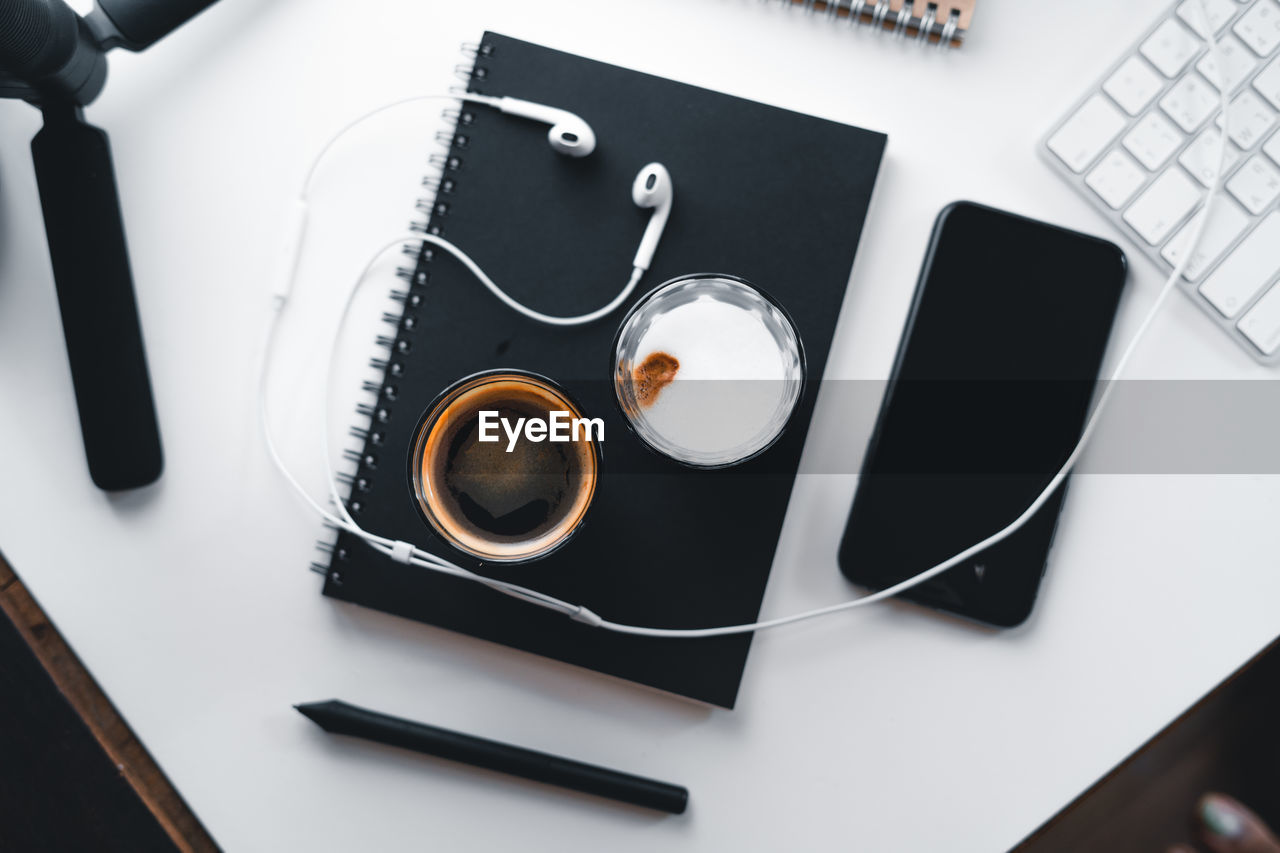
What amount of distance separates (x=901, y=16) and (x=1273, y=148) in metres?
0.30

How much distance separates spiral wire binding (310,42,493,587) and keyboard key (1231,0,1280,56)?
568 millimetres

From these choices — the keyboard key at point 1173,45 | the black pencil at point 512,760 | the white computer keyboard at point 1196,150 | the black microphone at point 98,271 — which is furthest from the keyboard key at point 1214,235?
the black microphone at point 98,271

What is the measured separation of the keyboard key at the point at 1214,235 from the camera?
619 millimetres

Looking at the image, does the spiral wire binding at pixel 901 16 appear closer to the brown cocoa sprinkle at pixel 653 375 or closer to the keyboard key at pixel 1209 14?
the keyboard key at pixel 1209 14

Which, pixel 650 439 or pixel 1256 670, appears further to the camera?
pixel 1256 670

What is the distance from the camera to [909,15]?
2.03ft

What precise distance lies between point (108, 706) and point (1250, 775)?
1167 millimetres

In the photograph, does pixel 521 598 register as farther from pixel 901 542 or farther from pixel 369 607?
pixel 901 542

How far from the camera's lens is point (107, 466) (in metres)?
0.61

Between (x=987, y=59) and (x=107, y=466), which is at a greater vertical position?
(x=987, y=59)

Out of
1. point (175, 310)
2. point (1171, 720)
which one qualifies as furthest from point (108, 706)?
point (1171, 720)

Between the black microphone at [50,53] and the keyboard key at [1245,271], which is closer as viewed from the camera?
the black microphone at [50,53]

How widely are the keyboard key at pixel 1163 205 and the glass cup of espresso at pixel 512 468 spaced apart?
45 cm

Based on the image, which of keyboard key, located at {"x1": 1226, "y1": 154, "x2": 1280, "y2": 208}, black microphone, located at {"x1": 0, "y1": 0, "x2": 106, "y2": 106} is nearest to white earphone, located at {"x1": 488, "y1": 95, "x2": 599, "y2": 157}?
black microphone, located at {"x1": 0, "y1": 0, "x2": 106, "y2": 106}
